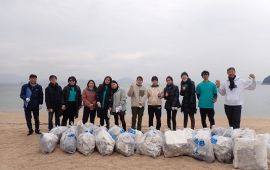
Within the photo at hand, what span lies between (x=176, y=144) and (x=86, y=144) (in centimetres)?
177

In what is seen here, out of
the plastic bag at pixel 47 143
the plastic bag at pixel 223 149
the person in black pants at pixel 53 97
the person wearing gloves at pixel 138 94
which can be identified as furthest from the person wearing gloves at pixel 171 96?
the plastic bag at pixel 47 143

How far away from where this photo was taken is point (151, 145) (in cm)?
607

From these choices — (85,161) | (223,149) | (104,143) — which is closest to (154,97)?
(104,143)

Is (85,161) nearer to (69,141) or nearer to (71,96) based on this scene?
(69,141)

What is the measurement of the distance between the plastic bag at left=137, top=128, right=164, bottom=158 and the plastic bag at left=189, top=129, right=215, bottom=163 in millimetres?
644

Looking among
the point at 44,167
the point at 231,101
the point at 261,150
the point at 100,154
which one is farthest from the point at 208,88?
the point at 44,167

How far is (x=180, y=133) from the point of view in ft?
20.4

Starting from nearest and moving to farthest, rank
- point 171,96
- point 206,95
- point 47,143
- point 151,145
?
point 151,145 → point 47,143 → point 206,95 → point 171,96

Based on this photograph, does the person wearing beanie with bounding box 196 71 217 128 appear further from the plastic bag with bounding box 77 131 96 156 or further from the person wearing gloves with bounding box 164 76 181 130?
the plastic bag with bounding box 77 131 96 156

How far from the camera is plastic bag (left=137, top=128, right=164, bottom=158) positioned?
19.7 feet

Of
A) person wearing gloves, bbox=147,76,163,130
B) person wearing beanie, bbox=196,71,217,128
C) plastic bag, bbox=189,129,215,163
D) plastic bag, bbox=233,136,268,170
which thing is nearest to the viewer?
plastic bag, bbox=233,136,268,170

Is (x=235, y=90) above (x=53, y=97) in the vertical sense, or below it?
above

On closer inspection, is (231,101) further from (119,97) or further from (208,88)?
(119,97)

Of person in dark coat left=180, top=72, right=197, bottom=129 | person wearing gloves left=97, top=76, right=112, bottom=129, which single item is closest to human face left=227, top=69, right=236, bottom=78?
person in dark coat left=180, top=72, right=197, bottom=129
